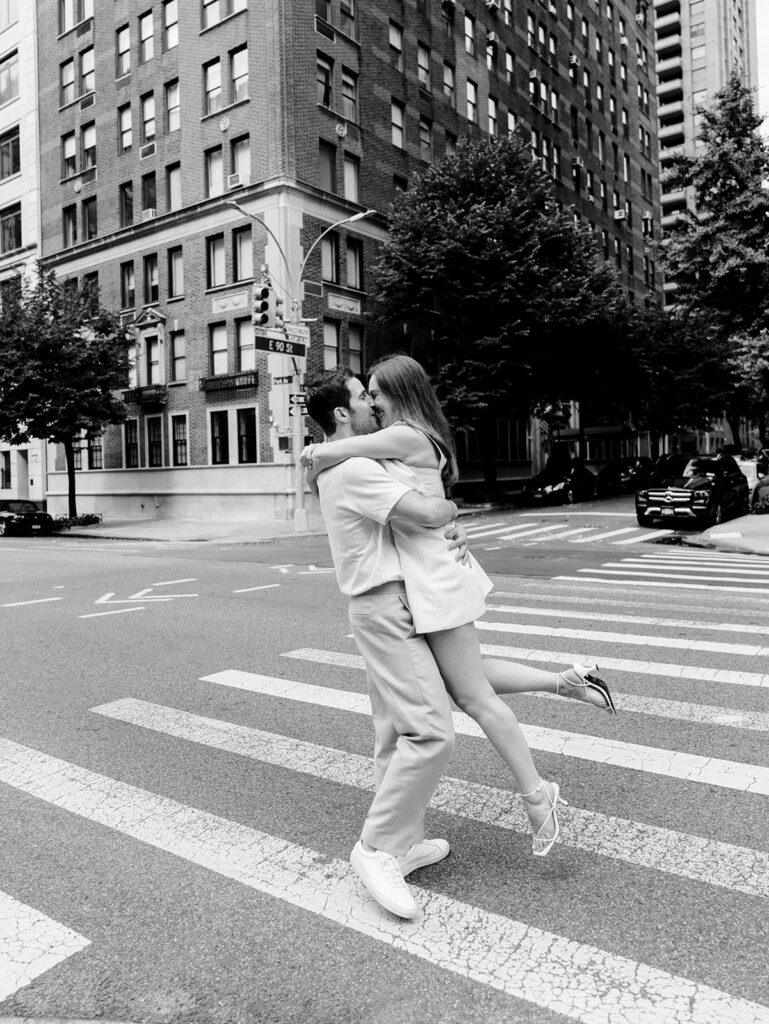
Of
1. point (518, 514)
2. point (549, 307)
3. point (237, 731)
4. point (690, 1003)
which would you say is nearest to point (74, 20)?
point (549, 307)

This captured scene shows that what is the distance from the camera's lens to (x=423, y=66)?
123 ft

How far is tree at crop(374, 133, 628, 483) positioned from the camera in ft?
97.5

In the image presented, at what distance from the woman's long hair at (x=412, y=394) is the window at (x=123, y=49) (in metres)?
38.1

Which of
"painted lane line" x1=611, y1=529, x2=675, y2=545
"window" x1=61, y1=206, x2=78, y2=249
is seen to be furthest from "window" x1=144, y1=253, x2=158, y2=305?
"painted lane line" x1=611, y1=529, x2=675, y2=545

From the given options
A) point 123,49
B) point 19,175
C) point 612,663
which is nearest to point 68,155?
point 19,175

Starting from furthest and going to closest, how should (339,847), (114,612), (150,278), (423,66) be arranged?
(423,66) → (150,278) → (114,612) → (339,847)

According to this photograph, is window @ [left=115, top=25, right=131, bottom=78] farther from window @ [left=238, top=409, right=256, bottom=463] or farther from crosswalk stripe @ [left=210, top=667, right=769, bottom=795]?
crosswalk stripe @ [left=210, top=667, right=769, bottom=795]

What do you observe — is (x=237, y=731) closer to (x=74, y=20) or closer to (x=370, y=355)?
(x=370, y=355)

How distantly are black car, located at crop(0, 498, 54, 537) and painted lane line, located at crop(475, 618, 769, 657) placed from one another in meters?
24.7

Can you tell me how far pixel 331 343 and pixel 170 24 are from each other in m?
14.6

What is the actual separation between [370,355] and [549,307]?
7727mm

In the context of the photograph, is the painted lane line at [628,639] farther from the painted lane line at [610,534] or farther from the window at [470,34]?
the window at [470,34]

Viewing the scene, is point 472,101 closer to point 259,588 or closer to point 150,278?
point 150,278

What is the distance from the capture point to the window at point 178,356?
33.5 meters
